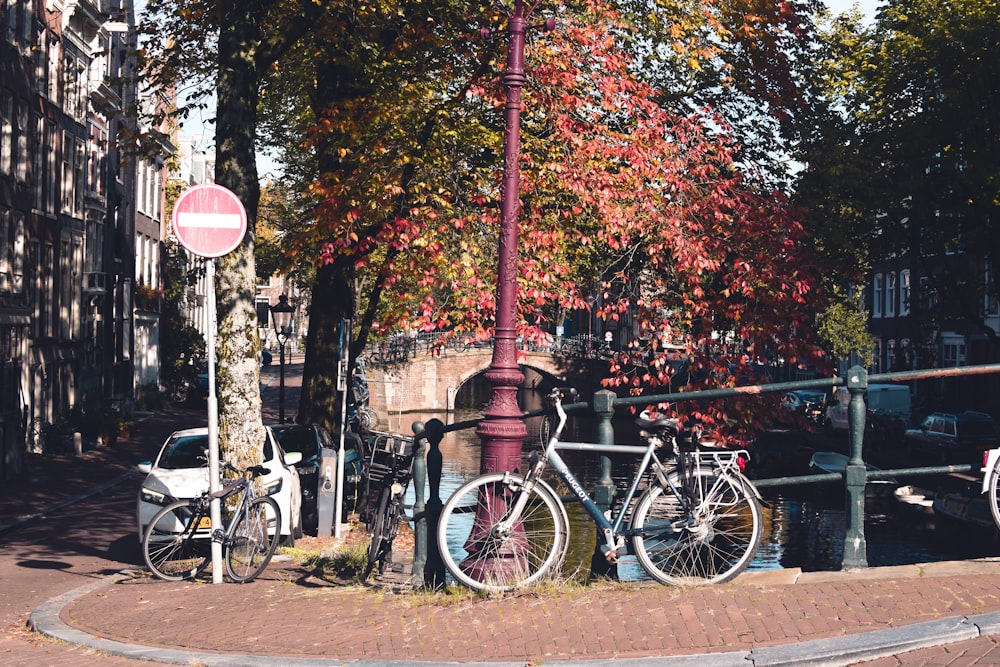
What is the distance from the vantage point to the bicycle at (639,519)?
7688 millimetres

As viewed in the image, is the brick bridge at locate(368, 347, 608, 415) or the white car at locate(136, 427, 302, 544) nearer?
the white car at locate(136, 427, 302, 544)

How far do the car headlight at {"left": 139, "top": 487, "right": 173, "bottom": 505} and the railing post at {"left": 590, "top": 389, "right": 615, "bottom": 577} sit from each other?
25.9 ft

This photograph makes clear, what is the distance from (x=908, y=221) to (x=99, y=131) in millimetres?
25407

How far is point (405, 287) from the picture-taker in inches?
677

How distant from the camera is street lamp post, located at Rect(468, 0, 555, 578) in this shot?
28.3ft

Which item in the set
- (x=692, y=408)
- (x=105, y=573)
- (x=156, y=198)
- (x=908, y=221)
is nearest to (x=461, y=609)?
(x=105, y=573)

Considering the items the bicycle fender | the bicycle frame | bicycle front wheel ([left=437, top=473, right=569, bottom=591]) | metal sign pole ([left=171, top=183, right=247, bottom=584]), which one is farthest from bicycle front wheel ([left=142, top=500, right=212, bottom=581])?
the bicycle fender

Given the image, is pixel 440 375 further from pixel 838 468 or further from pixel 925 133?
pixel 925 133

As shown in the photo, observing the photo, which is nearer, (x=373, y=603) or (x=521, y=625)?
(x=521, y=625)

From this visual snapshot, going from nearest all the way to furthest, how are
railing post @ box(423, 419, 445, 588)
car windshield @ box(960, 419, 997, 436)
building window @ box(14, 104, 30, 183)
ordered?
railing post @ box(423, 419, 445, 588)
building window @ box(14, 104, 30, 183)
car windshield @ box(960, 419, 997, 436)

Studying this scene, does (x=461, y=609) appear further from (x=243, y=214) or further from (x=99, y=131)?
(x=99, y=131)

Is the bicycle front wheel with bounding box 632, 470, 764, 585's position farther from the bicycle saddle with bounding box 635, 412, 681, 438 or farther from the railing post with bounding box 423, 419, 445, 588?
the railing post with bounding box 423, 419, 445, 588

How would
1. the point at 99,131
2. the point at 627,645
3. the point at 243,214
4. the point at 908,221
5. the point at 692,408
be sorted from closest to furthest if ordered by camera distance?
1. the point at 627,645
2. the point at 243,214
3. the point at 692,408
4. the point at 908,221
5. the point at 99,131

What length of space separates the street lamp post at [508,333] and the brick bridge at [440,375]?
5747 cm
